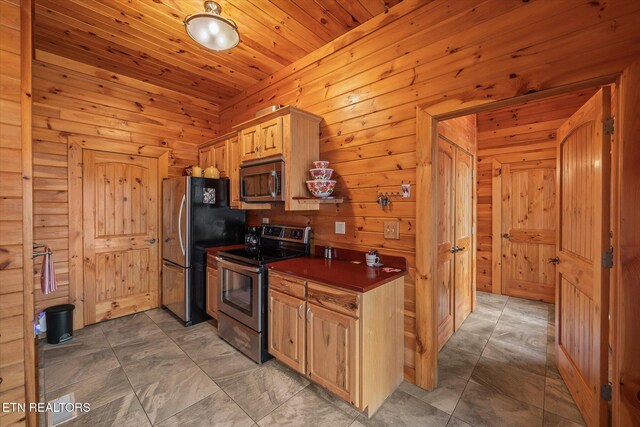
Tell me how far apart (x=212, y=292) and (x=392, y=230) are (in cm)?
220

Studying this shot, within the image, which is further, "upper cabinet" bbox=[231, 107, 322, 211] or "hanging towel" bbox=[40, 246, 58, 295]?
"upper cabinet" bbox=[231, 107, 322, 211]

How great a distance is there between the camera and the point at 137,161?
143 inches

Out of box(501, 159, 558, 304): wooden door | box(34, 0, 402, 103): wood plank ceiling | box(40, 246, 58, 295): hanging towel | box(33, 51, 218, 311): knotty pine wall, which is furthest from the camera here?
box(501, 159, 558, 304): wooden door

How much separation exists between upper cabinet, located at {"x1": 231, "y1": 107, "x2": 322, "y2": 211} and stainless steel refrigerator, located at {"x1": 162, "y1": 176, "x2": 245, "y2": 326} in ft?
3.07

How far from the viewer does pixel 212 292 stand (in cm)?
312

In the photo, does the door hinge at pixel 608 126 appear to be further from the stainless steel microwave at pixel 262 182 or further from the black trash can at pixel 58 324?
the black trash can at pixel 58 324

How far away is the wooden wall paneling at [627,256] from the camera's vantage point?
52.3 inches

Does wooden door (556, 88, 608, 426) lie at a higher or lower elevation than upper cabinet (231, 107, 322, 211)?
lower

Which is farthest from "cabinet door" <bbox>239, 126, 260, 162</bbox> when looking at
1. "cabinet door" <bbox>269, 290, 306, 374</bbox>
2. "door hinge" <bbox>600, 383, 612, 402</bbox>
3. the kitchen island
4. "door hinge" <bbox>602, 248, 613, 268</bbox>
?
"door hinge" <bbox>600, 383, 612, 402</bbox>

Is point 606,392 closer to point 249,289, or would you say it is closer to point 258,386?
point 258,386

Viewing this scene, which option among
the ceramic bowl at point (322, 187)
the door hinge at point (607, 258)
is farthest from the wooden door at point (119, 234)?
the door hinge at point (607, 258)

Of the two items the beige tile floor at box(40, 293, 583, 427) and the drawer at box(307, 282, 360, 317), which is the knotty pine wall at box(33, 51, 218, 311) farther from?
the drawer at box(307, 282, 360, 317)

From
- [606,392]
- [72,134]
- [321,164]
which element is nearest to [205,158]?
[72,134]

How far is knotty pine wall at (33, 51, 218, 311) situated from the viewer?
2.93 meters
